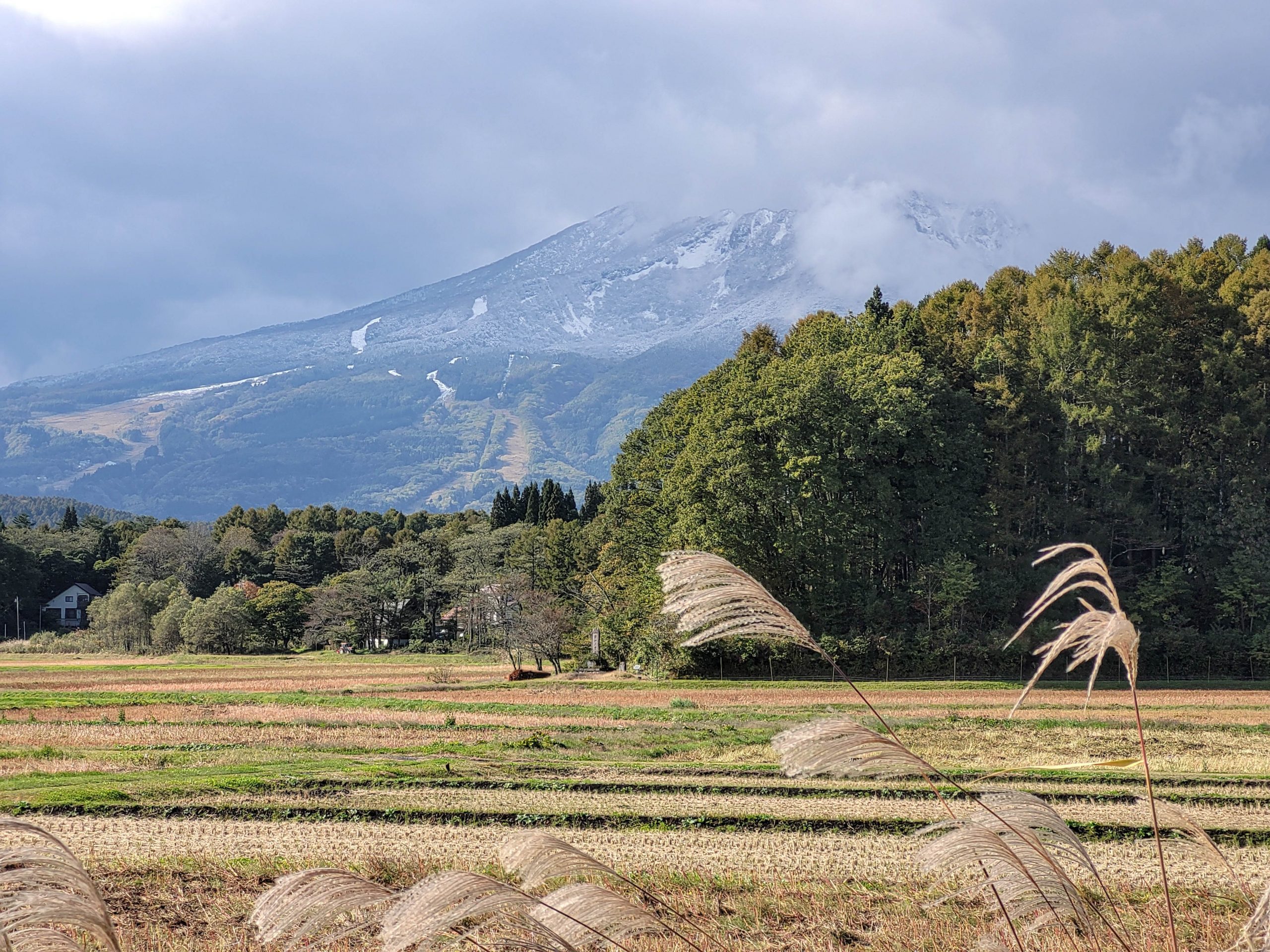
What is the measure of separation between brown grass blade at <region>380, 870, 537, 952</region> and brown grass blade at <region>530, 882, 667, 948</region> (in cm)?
31

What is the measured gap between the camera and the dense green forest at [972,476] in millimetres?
53531

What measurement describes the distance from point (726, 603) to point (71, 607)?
415 feet

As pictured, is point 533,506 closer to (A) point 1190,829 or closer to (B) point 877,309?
(B) point 877,309

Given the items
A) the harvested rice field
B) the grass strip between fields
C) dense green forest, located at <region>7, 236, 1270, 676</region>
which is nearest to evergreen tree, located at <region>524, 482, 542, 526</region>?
dense green forest, located at <region>7, 236, 1270, 676</region>

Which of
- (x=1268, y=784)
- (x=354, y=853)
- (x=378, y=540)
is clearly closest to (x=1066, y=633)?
(x=354, y=853)

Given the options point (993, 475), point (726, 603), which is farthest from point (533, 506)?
point (726, 603)

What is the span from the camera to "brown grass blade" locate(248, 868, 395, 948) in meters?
4.60

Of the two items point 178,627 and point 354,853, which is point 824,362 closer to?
point 354,853

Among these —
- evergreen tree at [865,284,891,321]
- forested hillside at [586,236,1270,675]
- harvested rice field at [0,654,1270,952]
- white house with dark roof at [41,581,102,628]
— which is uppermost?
evergreen tree at [865,284,891,321]

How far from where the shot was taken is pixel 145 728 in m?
30.1

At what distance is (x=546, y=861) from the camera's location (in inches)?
189

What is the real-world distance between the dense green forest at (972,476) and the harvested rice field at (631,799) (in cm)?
1412

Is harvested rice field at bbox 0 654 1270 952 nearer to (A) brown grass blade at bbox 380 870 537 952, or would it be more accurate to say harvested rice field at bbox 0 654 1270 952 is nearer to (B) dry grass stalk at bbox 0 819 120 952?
(A) brown grass blade at bbox 380 870 537 952

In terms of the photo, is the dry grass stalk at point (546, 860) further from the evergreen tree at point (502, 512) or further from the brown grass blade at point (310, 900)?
the evergreen tree at point (502, 512)
